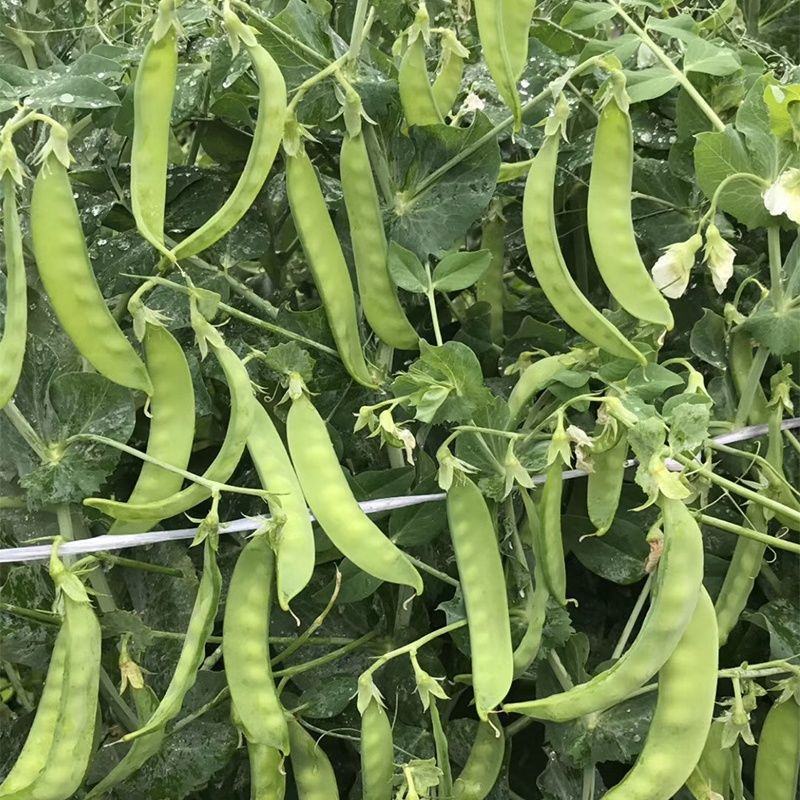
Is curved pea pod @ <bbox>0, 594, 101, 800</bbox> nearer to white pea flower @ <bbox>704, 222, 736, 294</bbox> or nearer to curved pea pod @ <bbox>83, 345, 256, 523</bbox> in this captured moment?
curved pea pod @ <bbox>83, 345, 256, 523</bbox>

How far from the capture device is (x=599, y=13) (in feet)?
3.74

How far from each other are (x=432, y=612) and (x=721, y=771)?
1.30 feet

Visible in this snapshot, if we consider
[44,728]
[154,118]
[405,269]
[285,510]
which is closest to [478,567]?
[285,510]

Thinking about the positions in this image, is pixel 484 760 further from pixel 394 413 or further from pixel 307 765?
pixel 394 413

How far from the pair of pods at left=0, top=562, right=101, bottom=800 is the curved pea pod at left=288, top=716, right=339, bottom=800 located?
23cm

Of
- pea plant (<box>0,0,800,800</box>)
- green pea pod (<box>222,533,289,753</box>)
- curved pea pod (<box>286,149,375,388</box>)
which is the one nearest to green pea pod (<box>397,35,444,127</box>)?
pea plant (<box>0,0,800,800</box>)

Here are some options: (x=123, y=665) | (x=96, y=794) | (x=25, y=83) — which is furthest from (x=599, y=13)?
(x=96, y=794)

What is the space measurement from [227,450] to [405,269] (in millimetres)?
285

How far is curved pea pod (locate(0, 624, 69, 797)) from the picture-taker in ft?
2.81

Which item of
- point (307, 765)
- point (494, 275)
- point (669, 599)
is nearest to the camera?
point (669, 599)

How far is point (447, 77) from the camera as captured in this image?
3.48ft

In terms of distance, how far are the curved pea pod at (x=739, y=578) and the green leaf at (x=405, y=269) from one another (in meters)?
0.50

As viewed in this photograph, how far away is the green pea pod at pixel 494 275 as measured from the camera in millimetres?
1236

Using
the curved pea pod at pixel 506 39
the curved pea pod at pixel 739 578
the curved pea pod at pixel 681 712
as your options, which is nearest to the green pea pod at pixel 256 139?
the curved pea pod at pixel 506 39
